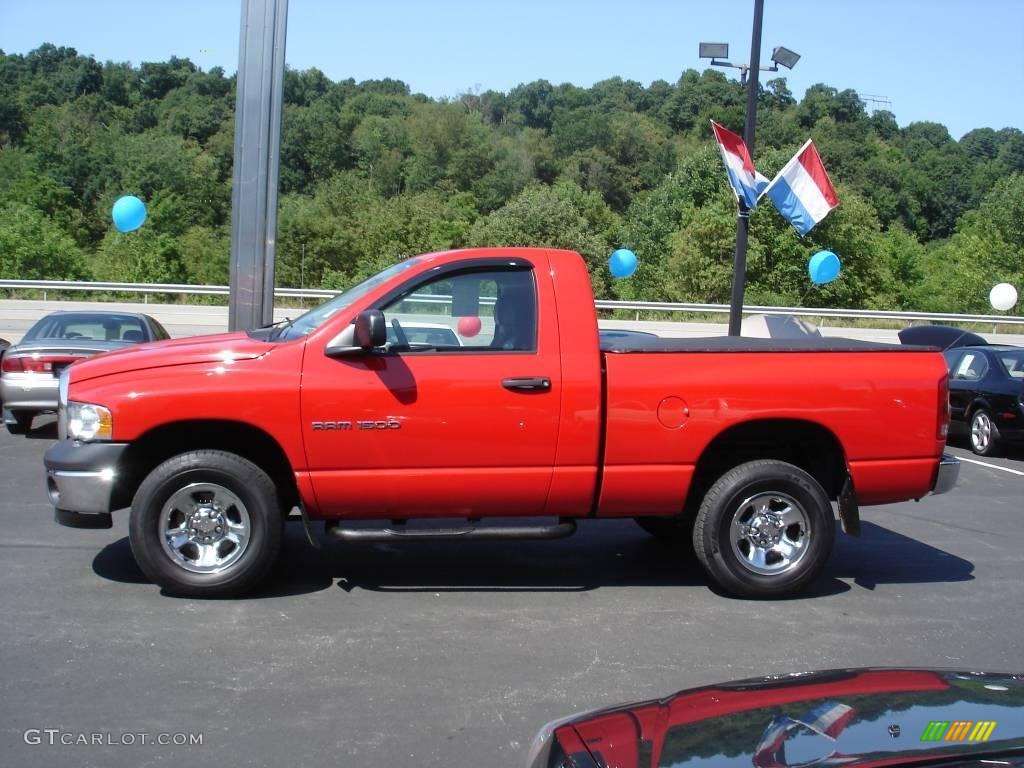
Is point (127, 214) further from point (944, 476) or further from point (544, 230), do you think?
point (544, 230)

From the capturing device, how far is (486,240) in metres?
46.9

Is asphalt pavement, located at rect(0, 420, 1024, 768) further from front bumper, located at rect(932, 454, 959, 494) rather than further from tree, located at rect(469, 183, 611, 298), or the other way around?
tree, located at rect(469, 183, 611, 298)

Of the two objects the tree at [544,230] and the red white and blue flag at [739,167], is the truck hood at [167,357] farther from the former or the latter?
the tree at [544,230]

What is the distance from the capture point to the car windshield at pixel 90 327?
12836mm

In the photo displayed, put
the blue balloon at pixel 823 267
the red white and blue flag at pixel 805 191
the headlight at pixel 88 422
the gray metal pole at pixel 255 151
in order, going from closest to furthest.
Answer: the headlight at pixel 88 422 → the gray metal pole at pixel 255 151 → the red white and blue flag at pixel 805 191 → the blue balloon at pixel 823 267

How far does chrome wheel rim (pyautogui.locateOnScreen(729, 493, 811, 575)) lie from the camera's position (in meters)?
6.13

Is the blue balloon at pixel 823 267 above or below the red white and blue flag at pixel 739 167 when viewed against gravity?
below

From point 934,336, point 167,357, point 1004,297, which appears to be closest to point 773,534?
point 167,357

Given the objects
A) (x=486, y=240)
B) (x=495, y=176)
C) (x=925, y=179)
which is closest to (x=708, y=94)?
(x=925, y=179)

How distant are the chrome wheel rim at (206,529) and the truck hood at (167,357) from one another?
0.71m

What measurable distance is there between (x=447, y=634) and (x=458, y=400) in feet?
4.22

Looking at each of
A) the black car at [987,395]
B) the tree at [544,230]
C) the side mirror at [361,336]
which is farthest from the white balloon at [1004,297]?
the side mirror at [361,336]

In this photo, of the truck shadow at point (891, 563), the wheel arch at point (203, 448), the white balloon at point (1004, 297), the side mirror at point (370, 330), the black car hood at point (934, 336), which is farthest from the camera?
the white balloon at point (1004, 297)

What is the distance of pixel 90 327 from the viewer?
13.0m
